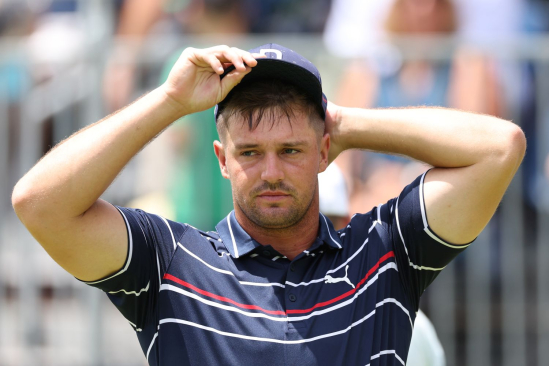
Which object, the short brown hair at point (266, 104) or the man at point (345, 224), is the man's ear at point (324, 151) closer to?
the short brown hair at point (266, 104)

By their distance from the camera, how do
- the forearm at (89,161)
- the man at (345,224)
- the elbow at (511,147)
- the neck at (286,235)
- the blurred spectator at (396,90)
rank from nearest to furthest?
the forearm at (89,161) < the elbow at (511,147) < the neck at (286,235) < the man at (345,224) < the blurred spectator at (396,90)

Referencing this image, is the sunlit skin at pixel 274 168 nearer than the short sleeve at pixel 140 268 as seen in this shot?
A: No

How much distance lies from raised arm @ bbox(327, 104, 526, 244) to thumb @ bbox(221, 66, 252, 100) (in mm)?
442

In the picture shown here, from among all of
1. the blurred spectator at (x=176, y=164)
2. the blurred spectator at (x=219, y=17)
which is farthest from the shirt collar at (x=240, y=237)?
the blurred spectator at (x=219, y=17)

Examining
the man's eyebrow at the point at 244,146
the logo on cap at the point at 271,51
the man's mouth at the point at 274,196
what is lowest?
the man's mouth at the point at 274,196

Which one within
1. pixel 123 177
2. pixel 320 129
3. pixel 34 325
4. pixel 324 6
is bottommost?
pixel 34 325

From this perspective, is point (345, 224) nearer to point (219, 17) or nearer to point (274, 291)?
point (274, 291)

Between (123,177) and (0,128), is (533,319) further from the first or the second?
(0,128)

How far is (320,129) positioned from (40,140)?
131 inches

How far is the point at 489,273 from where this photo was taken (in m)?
5.27

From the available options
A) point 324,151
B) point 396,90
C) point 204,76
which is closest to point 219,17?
point 396,90

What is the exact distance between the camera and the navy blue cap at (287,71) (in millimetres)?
2754

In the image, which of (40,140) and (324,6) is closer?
(40,140)

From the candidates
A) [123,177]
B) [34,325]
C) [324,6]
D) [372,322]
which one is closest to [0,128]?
[123,177]
